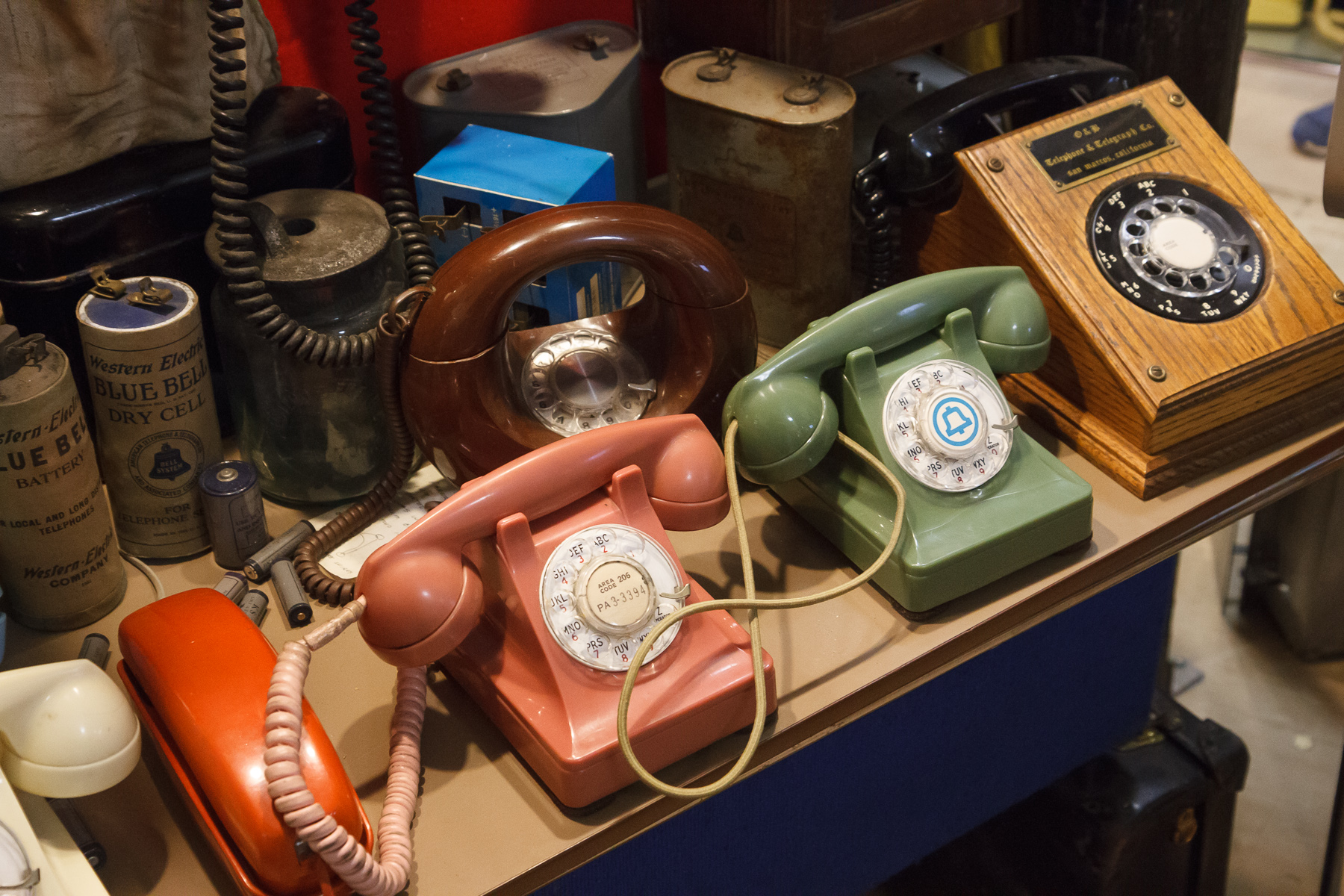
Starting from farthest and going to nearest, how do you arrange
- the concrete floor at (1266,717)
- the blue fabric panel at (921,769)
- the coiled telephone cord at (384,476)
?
1. the concrete floor at (1266,717)
2. the blue fabric panel at (921,769)
3. the coiled telephone cord at (384,476)

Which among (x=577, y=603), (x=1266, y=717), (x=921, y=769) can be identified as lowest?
(x=1266, y=717)

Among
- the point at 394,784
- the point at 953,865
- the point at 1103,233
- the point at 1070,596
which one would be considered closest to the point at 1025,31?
the point at 1103,233

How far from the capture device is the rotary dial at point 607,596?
0.79 meters

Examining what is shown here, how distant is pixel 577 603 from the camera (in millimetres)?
798

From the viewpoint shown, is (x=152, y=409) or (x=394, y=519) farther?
(x=394, y=519)

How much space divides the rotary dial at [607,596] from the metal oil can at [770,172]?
1.38ft

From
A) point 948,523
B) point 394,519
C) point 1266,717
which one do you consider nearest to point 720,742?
point 948,523

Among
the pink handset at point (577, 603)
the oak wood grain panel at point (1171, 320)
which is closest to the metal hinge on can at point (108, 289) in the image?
the pink handset at point (577, 603)

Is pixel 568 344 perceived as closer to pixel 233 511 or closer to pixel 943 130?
pixel 233 511

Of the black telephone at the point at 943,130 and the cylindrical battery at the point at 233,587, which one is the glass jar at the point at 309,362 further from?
the black telephone at the point at 943,130

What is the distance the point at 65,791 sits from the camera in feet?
2.36

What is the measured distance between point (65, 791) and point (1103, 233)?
90cm

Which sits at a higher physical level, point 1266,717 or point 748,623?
Result: point 748,623

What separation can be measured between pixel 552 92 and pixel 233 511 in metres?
0.49
